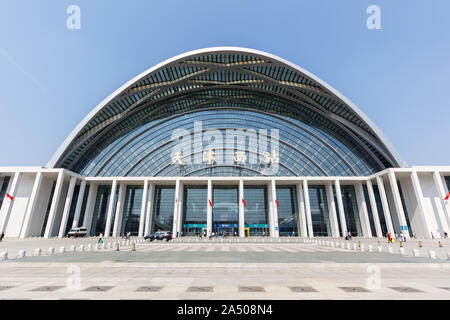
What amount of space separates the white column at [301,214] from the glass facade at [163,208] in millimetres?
33998

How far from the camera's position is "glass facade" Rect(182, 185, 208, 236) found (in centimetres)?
5688

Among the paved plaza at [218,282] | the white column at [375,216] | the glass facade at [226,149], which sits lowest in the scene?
the paved plaza at [218,282]

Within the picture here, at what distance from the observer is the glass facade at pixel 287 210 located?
55906 millimetres

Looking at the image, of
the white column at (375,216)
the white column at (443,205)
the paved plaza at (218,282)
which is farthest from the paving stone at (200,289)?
the white column at (443,205)

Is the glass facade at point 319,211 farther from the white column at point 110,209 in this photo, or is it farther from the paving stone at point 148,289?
the paving stone at point 148,289

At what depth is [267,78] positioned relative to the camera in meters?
52.0

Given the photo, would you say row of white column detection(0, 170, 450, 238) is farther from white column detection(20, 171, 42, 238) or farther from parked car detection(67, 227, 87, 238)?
parked car detection(67, 227, 87, 238)

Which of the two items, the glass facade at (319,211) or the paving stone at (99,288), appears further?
the glass facade at (319,211)

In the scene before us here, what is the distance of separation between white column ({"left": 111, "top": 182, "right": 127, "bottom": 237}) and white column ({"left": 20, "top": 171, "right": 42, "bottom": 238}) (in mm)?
16469

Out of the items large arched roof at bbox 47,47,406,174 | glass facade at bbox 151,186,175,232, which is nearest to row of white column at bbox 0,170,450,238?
glass facade at bbox 151,186,175,232

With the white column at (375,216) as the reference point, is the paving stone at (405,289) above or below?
below
